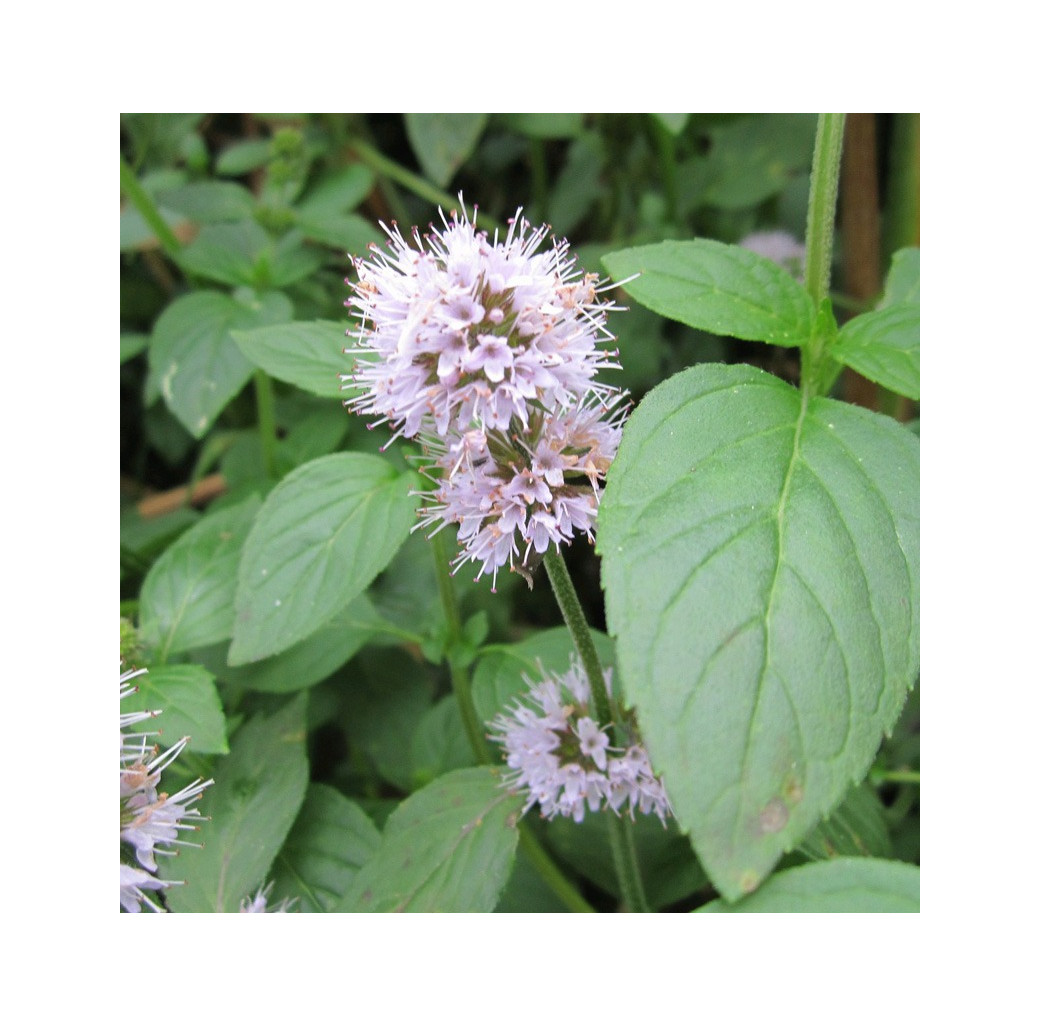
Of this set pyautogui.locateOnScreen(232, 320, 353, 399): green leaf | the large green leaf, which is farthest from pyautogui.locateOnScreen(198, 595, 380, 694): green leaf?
pyautogui.locateOnScreen(232, 320, 353, 399): green leaf

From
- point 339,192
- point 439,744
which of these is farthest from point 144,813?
point 339,192

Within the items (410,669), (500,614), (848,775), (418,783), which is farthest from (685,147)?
(848,775)

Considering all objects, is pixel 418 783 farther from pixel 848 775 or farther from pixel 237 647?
pixel 848 775

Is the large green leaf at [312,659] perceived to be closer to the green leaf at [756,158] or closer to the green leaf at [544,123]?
the green leaf at [544,123]

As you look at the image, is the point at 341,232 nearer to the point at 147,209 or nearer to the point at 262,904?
the point at 147,209

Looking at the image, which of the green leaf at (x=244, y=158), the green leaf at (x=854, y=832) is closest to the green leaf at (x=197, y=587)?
the green leaf at (x=854, y=832)

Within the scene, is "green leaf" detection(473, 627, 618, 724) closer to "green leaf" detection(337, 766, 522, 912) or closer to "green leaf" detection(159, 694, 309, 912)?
"green leaf" detection(337, 766, 522, 912)
